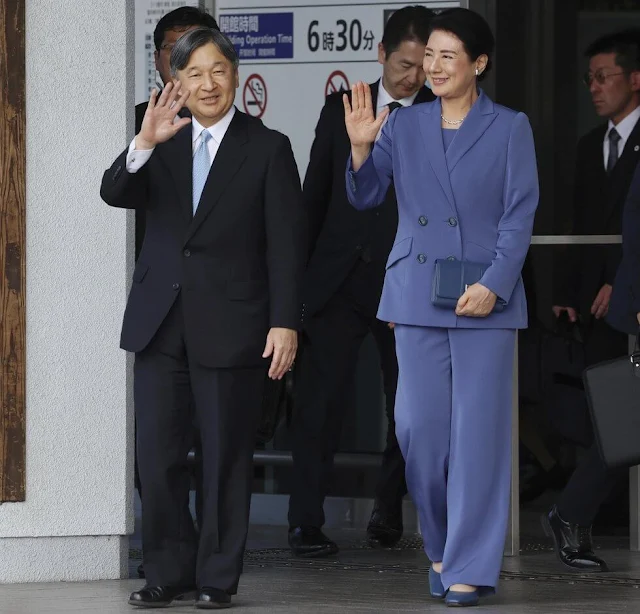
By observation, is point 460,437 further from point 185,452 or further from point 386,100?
point 386,100

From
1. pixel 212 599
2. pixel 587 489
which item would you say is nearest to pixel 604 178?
pixel 587 489

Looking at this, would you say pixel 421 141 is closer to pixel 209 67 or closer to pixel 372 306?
pixel 209 67

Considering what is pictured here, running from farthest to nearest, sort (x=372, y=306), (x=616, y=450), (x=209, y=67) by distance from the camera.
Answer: (x=372, y=306) → (x=616, y=450) → (x=209, y=67)

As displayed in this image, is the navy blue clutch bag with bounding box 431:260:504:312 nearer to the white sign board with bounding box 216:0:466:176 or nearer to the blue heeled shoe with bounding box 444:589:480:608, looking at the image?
the blue heeled shoe with bounding box 444:589:480:608

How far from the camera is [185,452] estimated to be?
6.00m

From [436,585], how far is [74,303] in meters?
1.74

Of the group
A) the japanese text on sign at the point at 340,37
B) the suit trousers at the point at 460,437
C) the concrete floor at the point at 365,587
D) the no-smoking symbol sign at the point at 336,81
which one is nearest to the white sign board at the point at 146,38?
the japanese text on sign at the point at 340,37

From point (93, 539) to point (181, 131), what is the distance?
1.65 metres

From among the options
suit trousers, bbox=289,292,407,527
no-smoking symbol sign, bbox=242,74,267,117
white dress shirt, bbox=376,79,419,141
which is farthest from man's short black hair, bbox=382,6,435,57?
no-smoking symbol sign, bbox=242,74,267,117

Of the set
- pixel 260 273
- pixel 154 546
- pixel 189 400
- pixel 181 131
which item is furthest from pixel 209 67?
pixel 154 546

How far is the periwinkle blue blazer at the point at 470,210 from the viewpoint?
6.01 m

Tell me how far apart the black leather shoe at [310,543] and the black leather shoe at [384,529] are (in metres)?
0.36

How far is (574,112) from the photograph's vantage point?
7715mm

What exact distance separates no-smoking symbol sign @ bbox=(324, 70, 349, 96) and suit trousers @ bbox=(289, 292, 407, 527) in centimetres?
145
